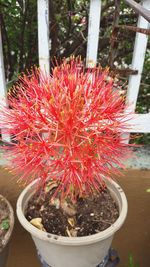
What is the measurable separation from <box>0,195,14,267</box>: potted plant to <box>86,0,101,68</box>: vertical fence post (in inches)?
22.7

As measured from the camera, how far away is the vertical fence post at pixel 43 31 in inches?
36.0

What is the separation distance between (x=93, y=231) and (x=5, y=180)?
50 centimetres

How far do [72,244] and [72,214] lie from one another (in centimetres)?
12

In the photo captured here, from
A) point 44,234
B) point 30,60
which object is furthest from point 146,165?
point 30,60

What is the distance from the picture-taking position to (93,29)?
95cm

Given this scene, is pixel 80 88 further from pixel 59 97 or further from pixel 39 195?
pixel 39 195

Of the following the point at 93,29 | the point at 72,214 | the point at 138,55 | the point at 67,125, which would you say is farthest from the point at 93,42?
the point at 72,214

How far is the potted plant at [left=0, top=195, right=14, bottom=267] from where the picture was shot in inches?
36.0

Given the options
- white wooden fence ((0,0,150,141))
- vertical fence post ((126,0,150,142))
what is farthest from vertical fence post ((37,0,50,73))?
vertical fence post ((126,0,150,142))

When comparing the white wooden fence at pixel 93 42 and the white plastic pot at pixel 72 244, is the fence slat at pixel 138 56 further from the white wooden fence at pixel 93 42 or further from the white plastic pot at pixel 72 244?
the white plastic pot at pixel 72 244

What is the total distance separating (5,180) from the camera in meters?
1.20

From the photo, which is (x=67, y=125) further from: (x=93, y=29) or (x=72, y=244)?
(x=93, y=29)

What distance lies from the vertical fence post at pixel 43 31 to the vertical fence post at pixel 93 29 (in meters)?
0.14

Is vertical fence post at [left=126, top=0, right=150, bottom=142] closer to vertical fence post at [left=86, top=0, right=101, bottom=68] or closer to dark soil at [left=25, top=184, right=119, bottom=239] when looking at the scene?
vertical fence post at [left=86, top=0, right=101, bottom=68]
